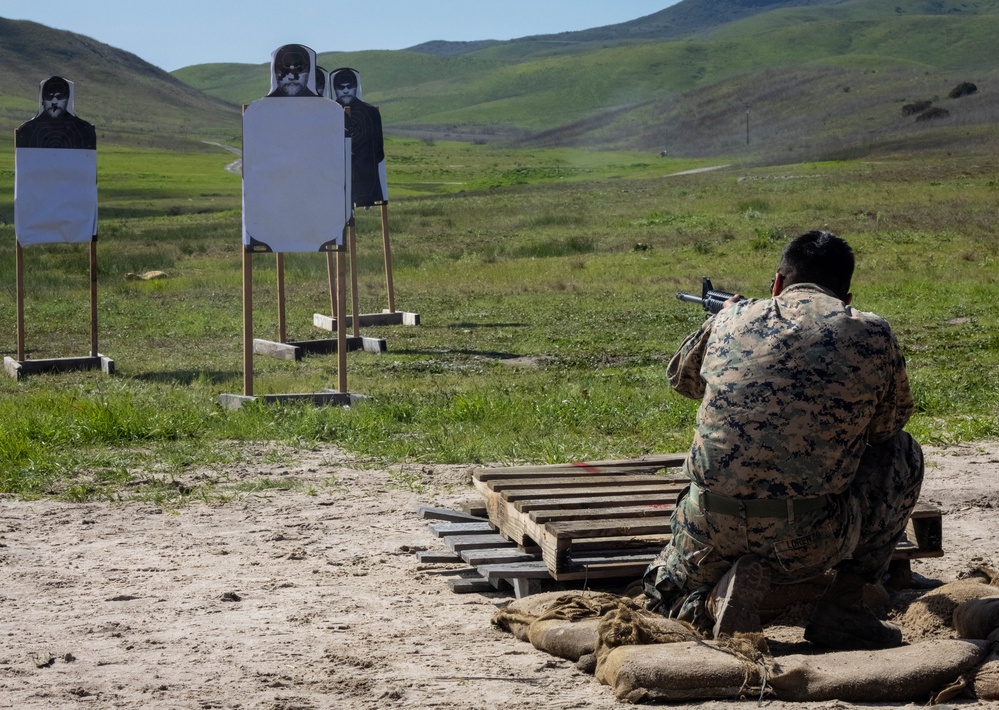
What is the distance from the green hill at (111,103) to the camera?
134m

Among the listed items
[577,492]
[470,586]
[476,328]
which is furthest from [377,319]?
[470,586]

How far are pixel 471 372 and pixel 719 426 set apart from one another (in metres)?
8.45

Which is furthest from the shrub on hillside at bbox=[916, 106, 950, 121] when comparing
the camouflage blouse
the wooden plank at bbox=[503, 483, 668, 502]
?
the camouflage blouse

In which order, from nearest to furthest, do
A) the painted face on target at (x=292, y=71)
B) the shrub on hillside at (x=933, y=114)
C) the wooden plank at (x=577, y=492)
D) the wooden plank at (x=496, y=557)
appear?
the wooden plank at (x=496, y=557) → the wooden plank at (x=577, y=492) → the painted face on target at (x=292, y=71) → the shrub on hillside at (x=933, y=114)

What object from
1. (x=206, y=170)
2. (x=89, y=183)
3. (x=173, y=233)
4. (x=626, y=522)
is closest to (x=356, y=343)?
(x=89, y=183)

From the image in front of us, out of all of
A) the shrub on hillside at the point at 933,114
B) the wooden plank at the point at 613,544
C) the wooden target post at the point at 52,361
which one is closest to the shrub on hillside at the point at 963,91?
the shrub on hillside at the point at 933,114

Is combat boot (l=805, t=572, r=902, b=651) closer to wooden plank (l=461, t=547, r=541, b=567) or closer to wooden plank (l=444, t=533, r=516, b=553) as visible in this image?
wooden plank (l=461, t=547, r=541, b=567)

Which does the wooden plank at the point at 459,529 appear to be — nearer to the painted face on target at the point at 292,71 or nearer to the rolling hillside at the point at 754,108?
the painted face on target at the point at 292,71

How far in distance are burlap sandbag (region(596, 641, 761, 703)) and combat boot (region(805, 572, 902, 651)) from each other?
24.3 inches

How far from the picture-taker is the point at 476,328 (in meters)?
16.7

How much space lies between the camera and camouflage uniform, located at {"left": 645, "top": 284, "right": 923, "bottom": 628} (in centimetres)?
468

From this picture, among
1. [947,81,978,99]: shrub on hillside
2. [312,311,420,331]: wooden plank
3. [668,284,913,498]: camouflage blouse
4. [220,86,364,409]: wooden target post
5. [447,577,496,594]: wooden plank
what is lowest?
[447,577,496,594]: wooden plank

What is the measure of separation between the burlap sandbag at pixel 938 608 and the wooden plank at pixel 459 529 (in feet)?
7.01

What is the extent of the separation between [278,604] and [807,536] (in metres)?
2.42
